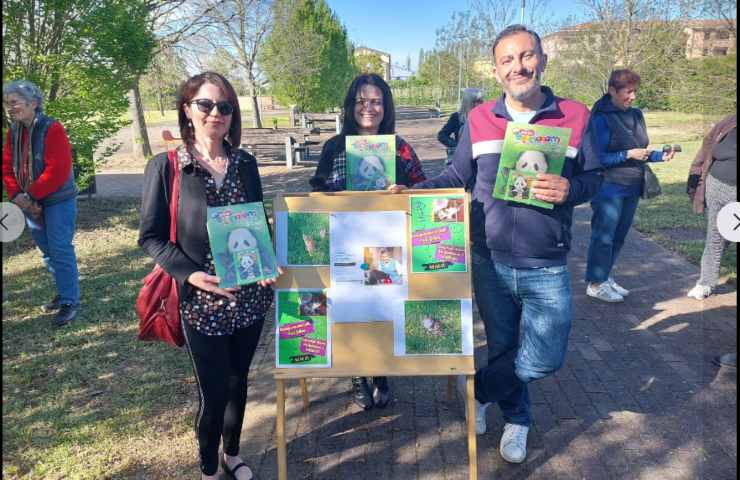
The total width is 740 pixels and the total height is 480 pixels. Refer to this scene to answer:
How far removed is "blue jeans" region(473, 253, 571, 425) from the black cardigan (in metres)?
1.50

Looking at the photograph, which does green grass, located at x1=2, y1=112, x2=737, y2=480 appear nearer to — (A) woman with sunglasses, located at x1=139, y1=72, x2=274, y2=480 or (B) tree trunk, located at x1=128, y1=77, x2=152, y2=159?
(A) woman with sunglasses, located at x1=139, y1=72, x2=274, y2=480

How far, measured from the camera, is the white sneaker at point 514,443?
3059mm

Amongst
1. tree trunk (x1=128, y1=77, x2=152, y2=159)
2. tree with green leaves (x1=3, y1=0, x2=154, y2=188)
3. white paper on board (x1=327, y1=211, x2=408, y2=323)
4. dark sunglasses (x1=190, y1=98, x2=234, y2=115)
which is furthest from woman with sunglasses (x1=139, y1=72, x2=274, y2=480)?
tree trunk (x1=128, y1=77, x2=152, y2=159)

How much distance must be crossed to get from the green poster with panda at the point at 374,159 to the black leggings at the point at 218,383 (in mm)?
1028

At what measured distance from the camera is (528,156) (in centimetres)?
258

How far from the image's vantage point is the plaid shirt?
3.34 m

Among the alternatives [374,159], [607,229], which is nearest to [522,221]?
[374,159]

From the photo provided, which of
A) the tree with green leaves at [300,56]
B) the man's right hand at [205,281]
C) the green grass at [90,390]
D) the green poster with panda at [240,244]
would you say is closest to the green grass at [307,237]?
the green poster with panda at [240,244]

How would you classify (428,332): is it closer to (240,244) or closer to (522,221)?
(522,221)

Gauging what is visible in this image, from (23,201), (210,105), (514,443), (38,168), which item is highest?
(210,105)

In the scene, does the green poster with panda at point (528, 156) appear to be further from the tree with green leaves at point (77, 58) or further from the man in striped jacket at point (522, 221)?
the tree with green leaves at point (77, 58)

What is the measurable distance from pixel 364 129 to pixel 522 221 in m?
1.18

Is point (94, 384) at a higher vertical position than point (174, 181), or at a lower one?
lower

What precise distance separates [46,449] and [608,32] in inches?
776
